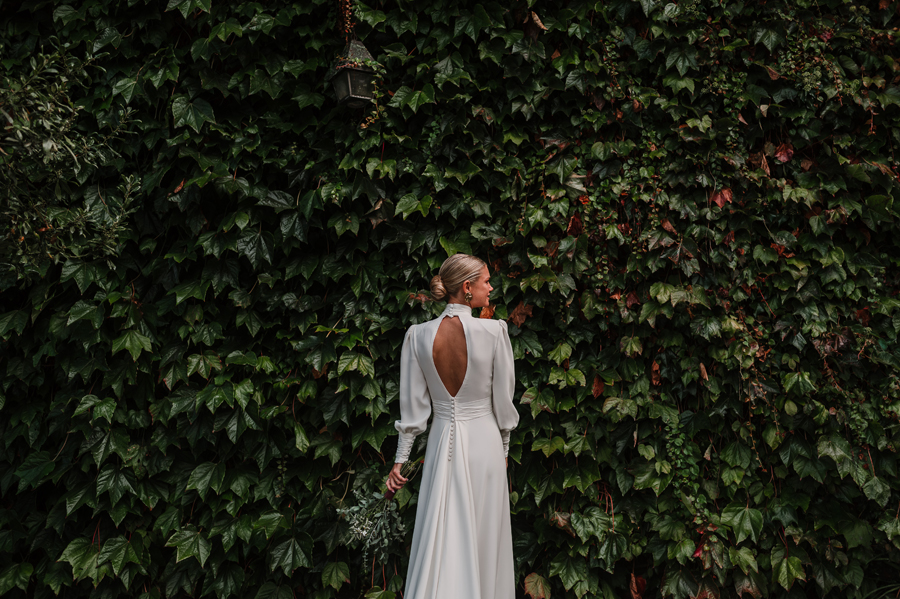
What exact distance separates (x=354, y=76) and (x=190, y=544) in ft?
8.77

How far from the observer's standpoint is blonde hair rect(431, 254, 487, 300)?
2365mm

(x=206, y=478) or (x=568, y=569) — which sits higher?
(x=206, y=478)

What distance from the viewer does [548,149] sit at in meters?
3.27

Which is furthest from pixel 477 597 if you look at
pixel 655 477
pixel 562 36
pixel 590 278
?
pixel 562 36

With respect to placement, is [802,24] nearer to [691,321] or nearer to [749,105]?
[749,105]

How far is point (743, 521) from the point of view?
301cm

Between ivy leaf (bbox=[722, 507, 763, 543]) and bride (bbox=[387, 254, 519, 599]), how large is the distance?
1.37 meters

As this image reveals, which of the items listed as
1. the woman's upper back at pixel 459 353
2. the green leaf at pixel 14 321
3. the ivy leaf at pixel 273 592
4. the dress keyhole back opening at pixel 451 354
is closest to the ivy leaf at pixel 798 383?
the woman's upper back at pixel 459 353

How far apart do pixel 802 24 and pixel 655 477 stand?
2712 millimetres

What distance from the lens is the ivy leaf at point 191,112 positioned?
3.11 meters

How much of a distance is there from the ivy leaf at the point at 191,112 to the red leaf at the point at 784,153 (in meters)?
3.21

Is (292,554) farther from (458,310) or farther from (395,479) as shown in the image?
(458,310)

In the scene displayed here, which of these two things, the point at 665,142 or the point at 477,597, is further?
the point at 665,142

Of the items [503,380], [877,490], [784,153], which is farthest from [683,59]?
[877,490]
